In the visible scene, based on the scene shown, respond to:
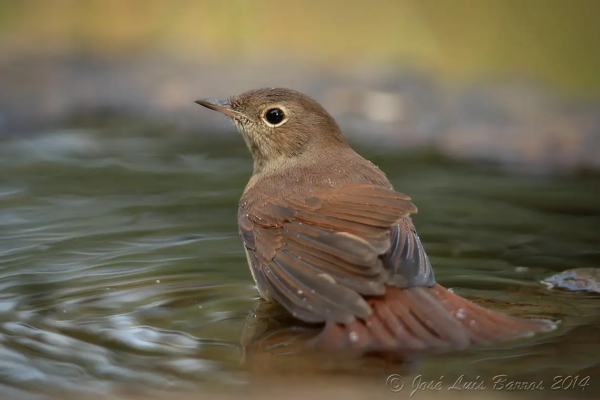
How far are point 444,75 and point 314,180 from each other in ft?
12.9

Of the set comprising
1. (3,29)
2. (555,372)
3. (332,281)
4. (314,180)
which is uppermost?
(3,29)

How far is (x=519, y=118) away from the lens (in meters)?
8.18

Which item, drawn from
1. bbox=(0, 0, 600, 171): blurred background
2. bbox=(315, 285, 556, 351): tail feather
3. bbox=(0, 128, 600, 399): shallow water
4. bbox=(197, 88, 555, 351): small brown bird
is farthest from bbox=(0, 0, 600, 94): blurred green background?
bbox=(315, 285, 556, 351): tail feather

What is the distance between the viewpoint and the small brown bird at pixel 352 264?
13.3 feet

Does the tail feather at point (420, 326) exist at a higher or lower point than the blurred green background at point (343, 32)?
lower

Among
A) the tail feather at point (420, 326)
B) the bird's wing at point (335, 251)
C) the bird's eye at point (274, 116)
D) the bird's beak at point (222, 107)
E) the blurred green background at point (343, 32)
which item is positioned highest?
the blurred green background at point (343, 32)

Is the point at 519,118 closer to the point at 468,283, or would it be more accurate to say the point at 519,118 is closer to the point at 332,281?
the point at 468,283

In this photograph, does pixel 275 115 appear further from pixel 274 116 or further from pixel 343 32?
pixel 343 32

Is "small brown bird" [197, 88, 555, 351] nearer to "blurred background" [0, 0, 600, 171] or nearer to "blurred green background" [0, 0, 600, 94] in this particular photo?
"blurred background" [0, 0, 600, 171]

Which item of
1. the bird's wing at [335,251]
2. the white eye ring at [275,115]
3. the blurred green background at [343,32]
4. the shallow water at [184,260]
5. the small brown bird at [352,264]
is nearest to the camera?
the shallow water at [184,260]

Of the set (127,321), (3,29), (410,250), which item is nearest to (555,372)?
(410,250)

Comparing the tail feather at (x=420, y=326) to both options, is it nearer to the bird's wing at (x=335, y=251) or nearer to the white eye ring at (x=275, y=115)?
the bird's wing at (x=335, y=251)

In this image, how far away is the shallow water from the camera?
3930mm

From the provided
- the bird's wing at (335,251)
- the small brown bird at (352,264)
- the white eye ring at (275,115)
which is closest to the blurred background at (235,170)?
the small brown bird at (352,264)
